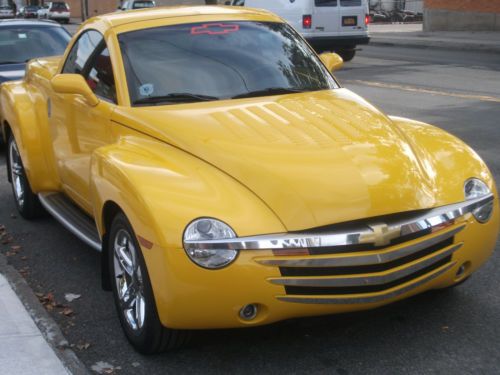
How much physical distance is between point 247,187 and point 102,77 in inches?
73.3

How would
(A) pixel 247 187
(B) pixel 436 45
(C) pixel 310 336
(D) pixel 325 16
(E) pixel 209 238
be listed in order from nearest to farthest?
(E) pixel 209 238 < (A) pixel 247 187 < (C) pixel 310 336 < (D) pixel 325 16 < (B) pixel 436 45

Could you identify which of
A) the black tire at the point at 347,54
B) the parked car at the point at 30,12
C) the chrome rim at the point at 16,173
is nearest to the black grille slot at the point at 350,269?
the chrome rim at the point at 16,173

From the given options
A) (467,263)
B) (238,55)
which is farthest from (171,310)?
(238,55)

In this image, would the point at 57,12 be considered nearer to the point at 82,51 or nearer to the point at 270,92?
the point at 82,51

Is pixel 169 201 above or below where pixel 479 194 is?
above

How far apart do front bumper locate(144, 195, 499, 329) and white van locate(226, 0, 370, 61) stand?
16451 mm

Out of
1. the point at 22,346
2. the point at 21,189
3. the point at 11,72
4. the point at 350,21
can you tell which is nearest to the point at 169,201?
the point at 22,346

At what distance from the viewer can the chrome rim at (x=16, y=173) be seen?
6.70 m

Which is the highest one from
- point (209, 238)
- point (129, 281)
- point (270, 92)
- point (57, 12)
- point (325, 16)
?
point (270, 92)

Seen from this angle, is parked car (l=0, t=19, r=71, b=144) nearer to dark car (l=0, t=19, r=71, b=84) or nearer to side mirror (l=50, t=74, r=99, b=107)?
dark car (l=0, t=19, r=71, b=84)

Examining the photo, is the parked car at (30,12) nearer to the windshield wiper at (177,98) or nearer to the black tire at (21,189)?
the black tire at (21,189)

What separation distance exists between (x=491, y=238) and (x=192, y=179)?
164 cm

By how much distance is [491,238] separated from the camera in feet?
13.6

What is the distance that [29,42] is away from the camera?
10.6m
